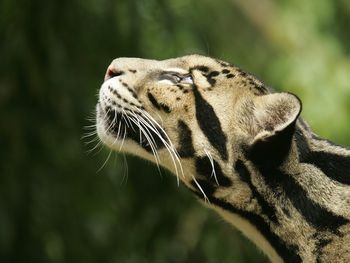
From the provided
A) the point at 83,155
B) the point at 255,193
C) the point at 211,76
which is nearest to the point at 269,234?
the point at 255,193

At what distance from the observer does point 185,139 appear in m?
4.62

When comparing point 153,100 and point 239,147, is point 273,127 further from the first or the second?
point 153,100

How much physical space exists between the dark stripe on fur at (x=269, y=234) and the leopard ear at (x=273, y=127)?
24 centimetres

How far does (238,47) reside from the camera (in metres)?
7.22

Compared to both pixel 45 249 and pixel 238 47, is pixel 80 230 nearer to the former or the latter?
pixel 45 249

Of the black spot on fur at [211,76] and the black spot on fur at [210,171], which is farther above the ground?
the black spot on fur at [211,76]

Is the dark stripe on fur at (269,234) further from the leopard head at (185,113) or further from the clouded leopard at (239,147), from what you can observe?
the leopard head at (185,113)

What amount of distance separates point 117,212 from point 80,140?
0.78 meters

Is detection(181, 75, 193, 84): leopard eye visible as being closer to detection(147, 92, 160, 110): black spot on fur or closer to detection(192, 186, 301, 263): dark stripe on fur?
detection(147, 92, 160, 110): black spot on fur

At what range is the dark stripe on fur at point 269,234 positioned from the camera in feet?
14.5

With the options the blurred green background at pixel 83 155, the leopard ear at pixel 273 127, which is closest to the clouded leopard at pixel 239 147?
the leopard ear at pixel 273 127

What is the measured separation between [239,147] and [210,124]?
18 cm

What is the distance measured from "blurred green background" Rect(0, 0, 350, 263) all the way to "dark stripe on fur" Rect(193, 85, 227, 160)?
46.8 inches

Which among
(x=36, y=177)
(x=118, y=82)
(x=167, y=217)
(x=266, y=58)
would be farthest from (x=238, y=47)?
(x=118, y=82)
